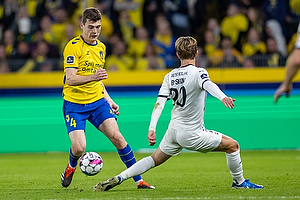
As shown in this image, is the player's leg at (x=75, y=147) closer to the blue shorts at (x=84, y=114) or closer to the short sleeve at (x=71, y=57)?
the blue shorts at (x=84, y=114)

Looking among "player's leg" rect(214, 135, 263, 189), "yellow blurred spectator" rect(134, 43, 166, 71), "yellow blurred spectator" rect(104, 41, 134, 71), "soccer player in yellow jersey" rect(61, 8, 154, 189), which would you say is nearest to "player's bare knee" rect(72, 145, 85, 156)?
"soccer player in yellow jersey" rect(61, 8, 154, 189)

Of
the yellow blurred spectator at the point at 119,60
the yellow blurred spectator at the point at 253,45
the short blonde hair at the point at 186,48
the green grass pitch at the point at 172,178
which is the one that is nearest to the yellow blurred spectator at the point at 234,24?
the yellow blurred spectator at the point at 253,45

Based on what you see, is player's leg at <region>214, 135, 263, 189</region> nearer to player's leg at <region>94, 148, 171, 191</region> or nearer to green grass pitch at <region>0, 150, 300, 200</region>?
green grass pitch at <region>0, 150, 300, 200</region>

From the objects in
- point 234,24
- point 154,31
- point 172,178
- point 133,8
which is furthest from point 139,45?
point 172,178

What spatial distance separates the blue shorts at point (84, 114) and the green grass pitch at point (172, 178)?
0.75 meters

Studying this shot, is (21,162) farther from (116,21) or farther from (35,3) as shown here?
(35,3)

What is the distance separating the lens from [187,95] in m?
6.04

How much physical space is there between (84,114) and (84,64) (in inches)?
23.0

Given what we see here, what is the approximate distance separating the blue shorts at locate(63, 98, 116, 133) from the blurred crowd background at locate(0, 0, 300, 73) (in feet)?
17.7

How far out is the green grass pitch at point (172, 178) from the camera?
6.05 meters

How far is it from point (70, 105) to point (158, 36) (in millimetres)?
6965

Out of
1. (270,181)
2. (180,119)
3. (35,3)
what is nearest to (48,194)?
(180,119)

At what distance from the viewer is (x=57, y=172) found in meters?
8.80

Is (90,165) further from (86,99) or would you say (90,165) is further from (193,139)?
(193,139)
